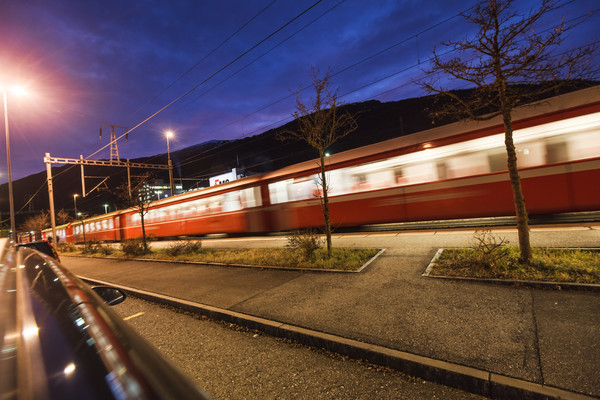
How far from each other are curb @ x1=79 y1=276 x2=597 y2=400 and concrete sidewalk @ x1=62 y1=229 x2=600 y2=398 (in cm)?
1

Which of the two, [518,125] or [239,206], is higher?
[518,125]

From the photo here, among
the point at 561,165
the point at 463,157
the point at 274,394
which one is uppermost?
the point at 463,157

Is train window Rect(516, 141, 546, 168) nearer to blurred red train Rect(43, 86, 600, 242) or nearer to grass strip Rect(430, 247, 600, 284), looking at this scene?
blurred red train Rect(43, 86, 600, 242)

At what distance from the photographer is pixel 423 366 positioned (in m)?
2.55

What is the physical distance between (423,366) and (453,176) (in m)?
7.30

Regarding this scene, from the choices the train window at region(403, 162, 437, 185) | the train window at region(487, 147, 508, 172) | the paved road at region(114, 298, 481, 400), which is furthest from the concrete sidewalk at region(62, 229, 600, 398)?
the train window at region(403, 162, 437, 185)

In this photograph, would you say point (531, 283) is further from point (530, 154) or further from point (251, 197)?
point (251, 197)

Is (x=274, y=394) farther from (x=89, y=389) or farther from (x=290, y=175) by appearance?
(x=290, y=175)

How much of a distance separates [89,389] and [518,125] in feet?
31.8

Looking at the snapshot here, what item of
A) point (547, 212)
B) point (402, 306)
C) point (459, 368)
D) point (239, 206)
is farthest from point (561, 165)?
point (239, 206)

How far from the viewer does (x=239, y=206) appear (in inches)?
574

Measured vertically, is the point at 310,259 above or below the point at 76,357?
below

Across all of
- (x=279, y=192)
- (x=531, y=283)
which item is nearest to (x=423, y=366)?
(x=531, y=283)

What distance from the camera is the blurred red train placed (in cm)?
692
